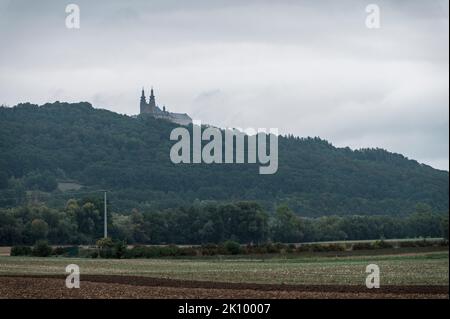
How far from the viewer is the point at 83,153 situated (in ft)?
569

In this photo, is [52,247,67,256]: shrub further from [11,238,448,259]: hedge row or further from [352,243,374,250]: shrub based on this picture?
[352,243,374,250]: shrub

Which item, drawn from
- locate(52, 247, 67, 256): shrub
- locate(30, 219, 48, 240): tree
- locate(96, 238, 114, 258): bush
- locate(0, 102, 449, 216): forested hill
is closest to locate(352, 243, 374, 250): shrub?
locate(96, 238, 114, 258): bush

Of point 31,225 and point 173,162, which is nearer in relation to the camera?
point 31,225

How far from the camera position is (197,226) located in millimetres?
115188

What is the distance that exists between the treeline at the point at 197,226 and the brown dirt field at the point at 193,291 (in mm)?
62388

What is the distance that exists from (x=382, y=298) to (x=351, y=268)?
2180cm

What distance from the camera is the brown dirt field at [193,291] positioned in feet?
117

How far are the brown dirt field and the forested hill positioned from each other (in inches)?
4257

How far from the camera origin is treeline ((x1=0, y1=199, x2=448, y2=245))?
108 m

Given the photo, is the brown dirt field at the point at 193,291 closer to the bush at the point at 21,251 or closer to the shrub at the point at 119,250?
the shrub at the point at 119,250

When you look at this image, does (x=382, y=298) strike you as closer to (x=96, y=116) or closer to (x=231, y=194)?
(x=231, y=194)

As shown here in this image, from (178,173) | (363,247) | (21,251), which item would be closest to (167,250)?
(21,251)

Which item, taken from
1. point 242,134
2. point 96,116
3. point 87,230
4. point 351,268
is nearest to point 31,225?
point 87,230

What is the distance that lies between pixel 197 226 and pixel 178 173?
159 feet
